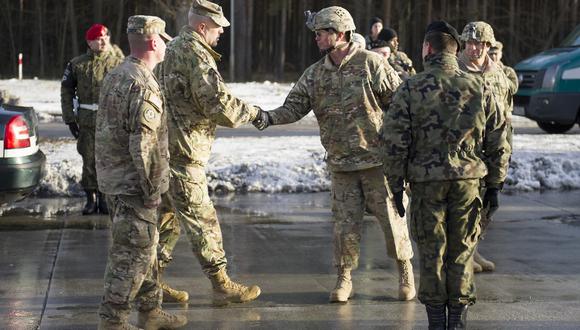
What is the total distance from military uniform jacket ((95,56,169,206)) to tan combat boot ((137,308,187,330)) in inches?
31.3

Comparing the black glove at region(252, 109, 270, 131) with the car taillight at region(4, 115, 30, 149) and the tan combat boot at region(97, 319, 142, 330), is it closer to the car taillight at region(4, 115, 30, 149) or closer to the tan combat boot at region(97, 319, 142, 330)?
the tan combat boot at region(97, 319, 142, 330)

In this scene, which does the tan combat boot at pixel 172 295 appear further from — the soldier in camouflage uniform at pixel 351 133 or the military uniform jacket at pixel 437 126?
the military uniform jacket at pixel 437 126

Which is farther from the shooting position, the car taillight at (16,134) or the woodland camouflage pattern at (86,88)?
the woodland camouflage pattern at (86,88)

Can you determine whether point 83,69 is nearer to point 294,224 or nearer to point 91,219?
point 91,219

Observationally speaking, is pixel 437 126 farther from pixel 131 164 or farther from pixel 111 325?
pixel 111 325

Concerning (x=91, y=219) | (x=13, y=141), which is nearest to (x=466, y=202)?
(x=13, y=141)

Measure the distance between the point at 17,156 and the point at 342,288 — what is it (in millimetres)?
3194

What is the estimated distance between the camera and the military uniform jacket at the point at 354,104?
7.09 metres

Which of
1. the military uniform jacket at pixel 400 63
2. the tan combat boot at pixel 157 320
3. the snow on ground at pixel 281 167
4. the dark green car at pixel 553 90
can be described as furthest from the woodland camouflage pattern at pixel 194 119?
the dark green car at pixel 553 90

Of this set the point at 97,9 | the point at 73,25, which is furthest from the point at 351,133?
the point at 73,25

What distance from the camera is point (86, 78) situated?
10164 mm

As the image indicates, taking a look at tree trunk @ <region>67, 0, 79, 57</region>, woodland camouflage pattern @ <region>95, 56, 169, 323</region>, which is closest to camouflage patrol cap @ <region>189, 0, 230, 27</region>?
woodland camouflage pattern @ <region>95, 56, 169, 323</region>

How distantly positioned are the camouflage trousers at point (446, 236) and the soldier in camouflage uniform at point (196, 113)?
148cm

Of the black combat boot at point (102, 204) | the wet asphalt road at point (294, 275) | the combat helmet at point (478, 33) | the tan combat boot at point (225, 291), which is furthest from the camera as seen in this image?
the black combat boot at point (102, 204)
